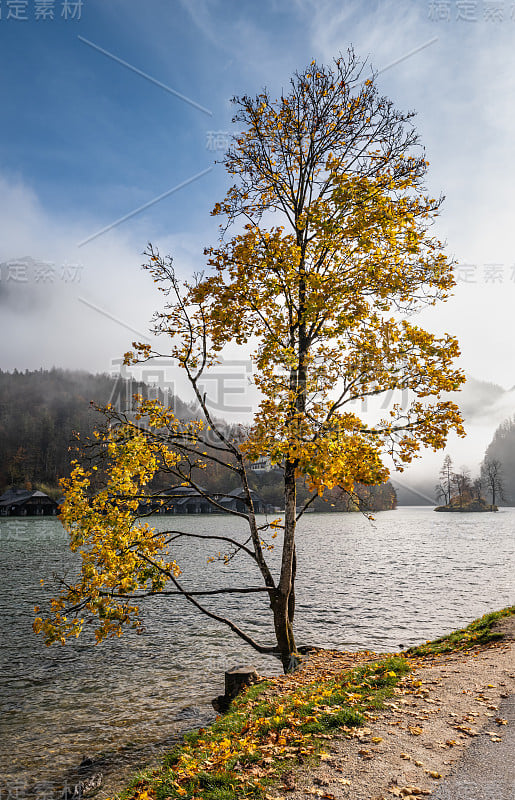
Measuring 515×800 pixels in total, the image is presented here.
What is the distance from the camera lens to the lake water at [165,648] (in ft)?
37.2

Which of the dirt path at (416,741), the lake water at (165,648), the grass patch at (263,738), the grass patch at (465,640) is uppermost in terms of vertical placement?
the dirt path at (416,741)

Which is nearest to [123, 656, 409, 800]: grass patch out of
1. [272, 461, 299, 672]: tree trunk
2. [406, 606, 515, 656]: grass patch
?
[272, 461, 299, 672]: tree trunk

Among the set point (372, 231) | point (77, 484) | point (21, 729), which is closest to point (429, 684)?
point (77, 484)

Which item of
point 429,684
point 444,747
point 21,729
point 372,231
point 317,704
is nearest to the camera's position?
point 444,747

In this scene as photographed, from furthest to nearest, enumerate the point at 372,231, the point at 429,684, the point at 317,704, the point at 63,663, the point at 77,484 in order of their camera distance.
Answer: the point at 63,663
the point at 372,231
the point at 77,484
the point at 429,684
the point at 317,704

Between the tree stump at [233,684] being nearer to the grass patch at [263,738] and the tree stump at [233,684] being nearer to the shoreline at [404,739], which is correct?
the shoreline at [404,739]

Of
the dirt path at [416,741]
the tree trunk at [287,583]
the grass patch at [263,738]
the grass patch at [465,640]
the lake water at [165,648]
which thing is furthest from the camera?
the grass patch at [465,640]

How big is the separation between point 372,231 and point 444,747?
9.49 metres

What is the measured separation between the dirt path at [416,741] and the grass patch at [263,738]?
341 millimetres

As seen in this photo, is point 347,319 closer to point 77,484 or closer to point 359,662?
point 77,484

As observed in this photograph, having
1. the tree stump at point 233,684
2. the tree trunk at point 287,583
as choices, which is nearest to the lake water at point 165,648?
the tree stump at point 233,684

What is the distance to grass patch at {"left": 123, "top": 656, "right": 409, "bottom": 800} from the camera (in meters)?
6.32

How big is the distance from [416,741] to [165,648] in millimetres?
14593

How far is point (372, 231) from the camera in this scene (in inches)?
416
